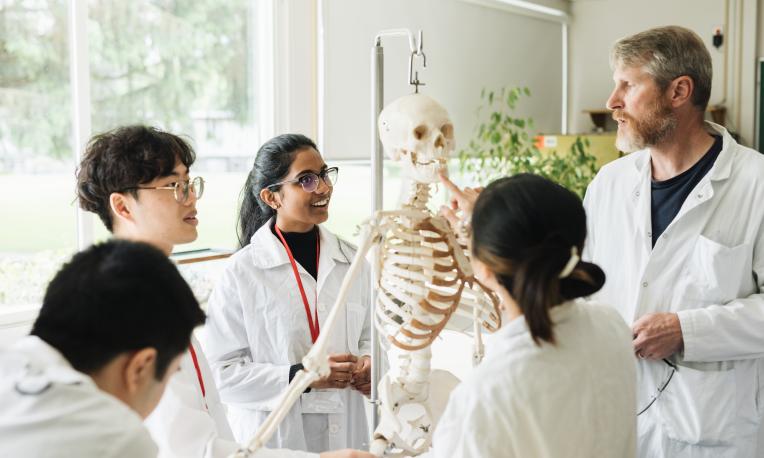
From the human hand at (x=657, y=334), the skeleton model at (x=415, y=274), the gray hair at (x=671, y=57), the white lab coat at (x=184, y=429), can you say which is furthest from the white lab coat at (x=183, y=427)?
the gray hair at (x=671, y=57)

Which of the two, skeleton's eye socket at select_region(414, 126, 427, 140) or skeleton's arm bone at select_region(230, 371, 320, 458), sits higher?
skeleton's eye socket at select_region(414, 126, 427, 140)

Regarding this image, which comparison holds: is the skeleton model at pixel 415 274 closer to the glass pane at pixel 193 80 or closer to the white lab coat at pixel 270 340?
the white lab coat at pixel 270 340

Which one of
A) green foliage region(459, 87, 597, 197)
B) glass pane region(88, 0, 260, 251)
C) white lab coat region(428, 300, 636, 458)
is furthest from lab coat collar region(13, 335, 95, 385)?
green foliage region(459, 87, 597, 197)

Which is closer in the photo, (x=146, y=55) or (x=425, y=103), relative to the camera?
(x=425, y=103)

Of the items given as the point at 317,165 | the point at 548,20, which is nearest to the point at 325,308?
the point at 317,165

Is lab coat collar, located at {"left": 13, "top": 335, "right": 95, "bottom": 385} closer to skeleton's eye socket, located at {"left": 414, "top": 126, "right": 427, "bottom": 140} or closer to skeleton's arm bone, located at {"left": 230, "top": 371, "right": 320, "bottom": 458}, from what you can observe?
skeleton's arm bone, located at {"left": 230, "top": 371, "right": 320, "bottom": 458}

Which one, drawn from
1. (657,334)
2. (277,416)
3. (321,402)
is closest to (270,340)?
(321,402)

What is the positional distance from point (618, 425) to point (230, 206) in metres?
2.85

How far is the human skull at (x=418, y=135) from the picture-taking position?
1534 mm

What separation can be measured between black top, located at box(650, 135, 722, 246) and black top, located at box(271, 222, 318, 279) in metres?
0.90

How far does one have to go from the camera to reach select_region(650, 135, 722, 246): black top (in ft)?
6.05

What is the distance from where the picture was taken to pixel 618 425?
1.09 metres

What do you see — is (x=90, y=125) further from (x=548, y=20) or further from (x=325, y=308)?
(x=548, y=20)

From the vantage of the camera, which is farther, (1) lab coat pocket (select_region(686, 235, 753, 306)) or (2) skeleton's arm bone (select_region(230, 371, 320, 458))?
(1) lab coat pocket (select_region(686, 235, 753, 306))
